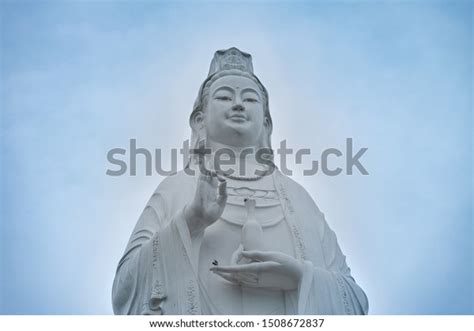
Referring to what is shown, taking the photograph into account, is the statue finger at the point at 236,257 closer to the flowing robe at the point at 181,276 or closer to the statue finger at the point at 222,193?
the flowing robe at the point at 181,276

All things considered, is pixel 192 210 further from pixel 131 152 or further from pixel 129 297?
pixel 131 152

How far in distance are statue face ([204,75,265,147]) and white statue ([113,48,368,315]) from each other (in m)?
0.01

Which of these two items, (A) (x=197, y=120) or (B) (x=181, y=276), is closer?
(B) (x=181, y=276)

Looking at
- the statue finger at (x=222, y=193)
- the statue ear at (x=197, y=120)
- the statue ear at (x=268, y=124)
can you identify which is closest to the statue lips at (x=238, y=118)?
the statue ear at (x=197, y=120)

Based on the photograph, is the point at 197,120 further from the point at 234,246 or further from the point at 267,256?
the point at 267,256

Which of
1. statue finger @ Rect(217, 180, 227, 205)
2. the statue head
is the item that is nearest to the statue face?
the statue head

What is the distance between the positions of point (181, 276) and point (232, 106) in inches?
105

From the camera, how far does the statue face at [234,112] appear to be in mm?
13242

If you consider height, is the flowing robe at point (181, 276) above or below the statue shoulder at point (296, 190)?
below

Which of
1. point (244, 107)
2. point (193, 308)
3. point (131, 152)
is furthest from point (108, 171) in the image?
point (193, 308)

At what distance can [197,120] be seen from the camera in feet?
45.4

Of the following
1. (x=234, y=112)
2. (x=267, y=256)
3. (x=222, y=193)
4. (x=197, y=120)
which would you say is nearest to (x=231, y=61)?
(x=197, y=120)

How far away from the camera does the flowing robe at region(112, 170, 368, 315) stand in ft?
37.6

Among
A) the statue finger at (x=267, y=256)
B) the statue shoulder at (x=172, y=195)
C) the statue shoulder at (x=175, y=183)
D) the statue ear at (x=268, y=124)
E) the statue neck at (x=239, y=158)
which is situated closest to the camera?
the statue finger at (x=267, y=256)
